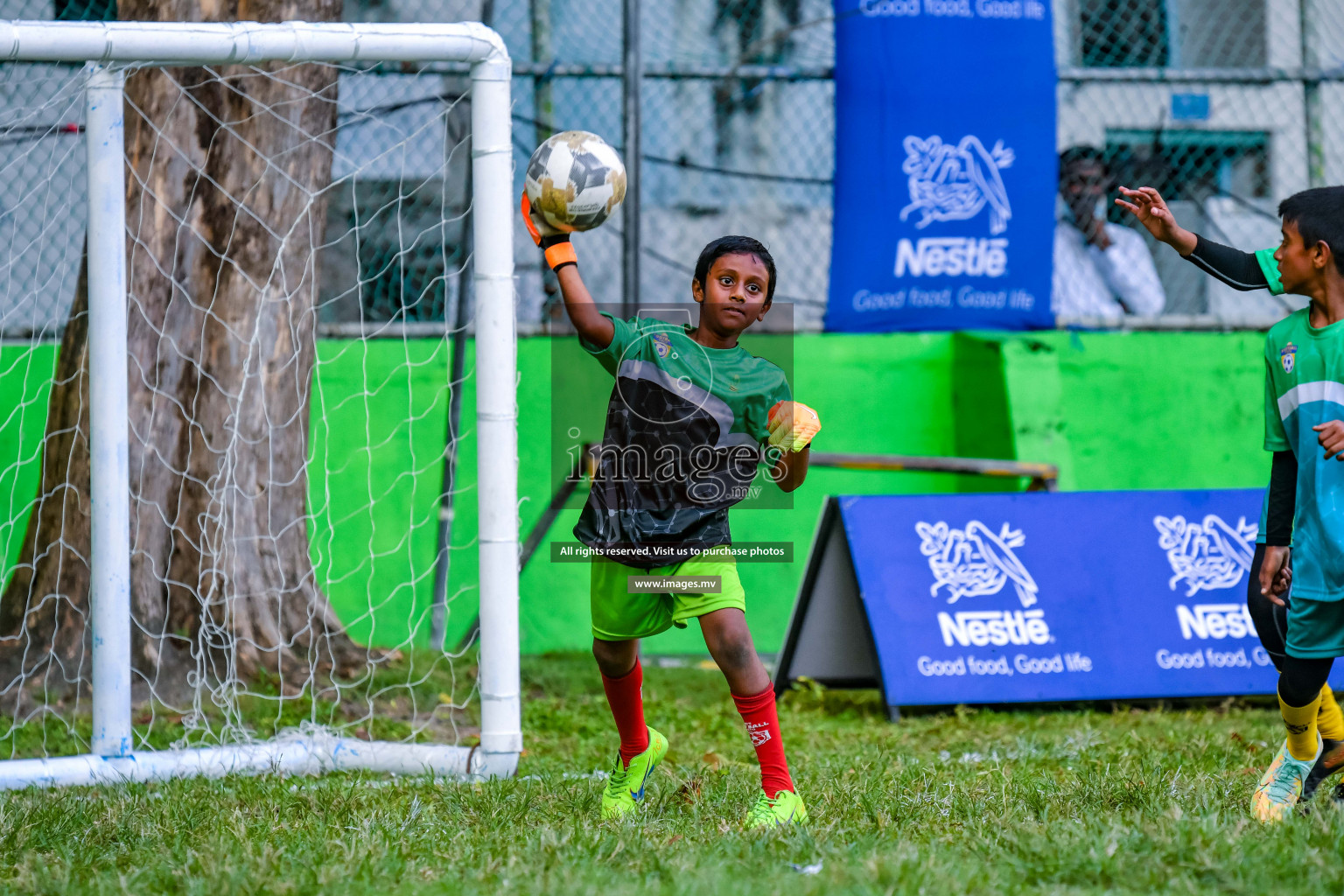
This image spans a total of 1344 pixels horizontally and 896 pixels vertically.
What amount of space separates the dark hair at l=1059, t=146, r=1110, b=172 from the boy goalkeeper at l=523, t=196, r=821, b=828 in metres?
4.82

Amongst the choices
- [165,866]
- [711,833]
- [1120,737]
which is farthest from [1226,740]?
[165,866]

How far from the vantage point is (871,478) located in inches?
287

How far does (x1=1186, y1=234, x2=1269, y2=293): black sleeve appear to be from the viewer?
11.5 feet

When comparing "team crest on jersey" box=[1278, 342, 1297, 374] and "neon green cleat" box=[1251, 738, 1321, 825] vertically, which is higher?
"team crest on jersey" box=[1278, 342, 1297, 374]

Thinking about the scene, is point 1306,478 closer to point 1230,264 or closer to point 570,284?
point 1230,264

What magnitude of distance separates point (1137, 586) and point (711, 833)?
334 cm

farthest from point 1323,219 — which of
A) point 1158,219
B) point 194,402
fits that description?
point 194,402

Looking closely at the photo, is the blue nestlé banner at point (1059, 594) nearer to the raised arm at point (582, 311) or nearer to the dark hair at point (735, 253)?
the dark hair at point (735, 253)

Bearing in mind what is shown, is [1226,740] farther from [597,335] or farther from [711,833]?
[597,335]

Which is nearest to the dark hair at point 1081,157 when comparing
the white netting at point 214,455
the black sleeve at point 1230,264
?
the white netting at point 214,455

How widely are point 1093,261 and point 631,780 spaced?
5385mm

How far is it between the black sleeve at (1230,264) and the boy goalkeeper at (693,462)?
1242 millimetres

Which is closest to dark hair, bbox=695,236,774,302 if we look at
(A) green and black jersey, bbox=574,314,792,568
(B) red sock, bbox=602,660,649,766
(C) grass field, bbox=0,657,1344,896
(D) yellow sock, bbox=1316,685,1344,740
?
Answer: (A) green and black jersey, bbox=574,314,792,568

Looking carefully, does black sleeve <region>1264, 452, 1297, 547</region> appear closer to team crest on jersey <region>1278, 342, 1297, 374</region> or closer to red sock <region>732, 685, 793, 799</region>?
team crest on jersey <region>1278, 342, 1297, 374</region>
